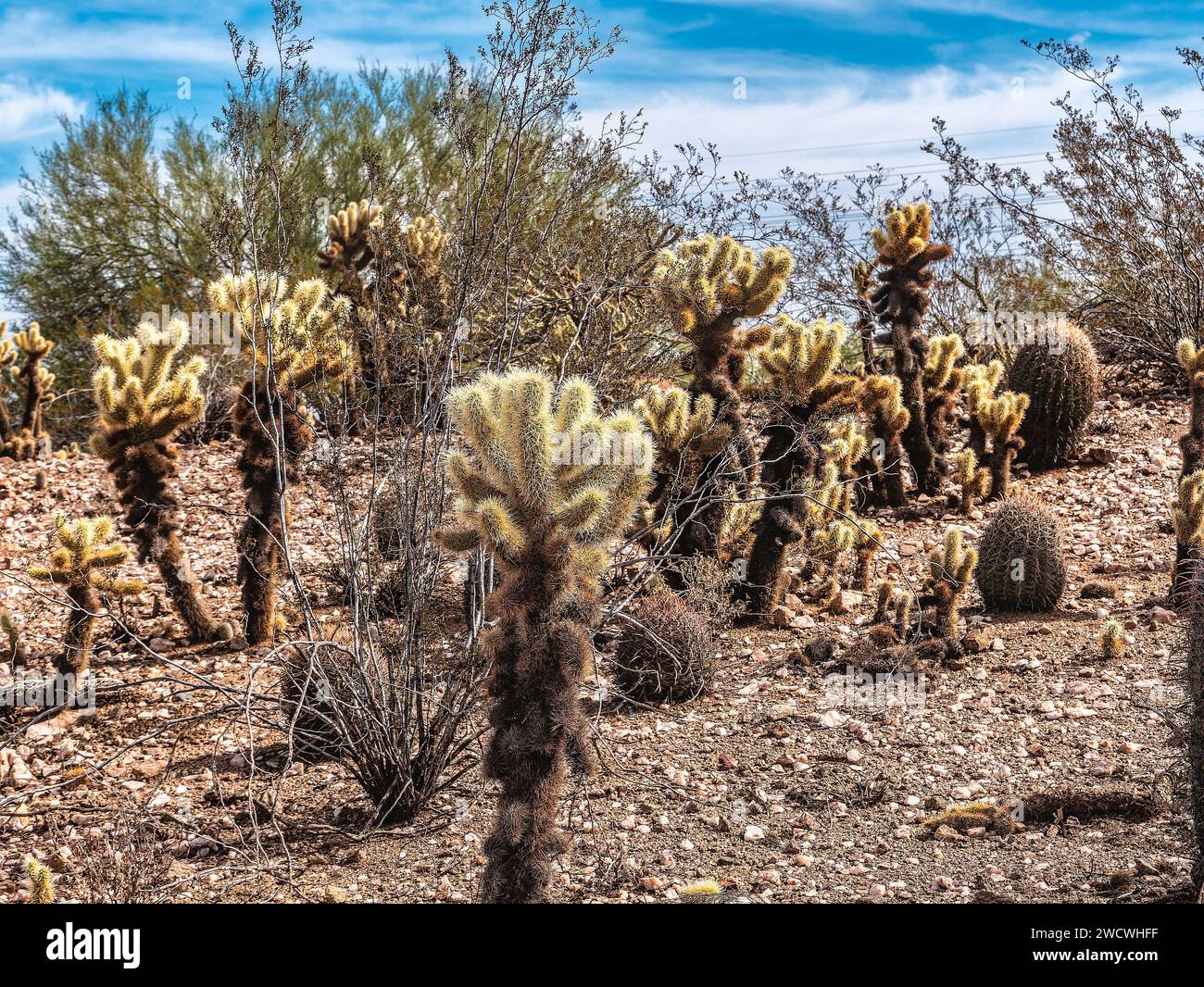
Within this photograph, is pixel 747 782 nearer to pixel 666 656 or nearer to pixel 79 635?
pixel 666 656

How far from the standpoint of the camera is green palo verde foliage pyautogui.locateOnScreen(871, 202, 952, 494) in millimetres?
8969

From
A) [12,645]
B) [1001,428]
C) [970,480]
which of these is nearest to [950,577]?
[970,480]

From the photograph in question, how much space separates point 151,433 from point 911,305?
226 inches

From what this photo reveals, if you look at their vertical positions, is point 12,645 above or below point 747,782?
above

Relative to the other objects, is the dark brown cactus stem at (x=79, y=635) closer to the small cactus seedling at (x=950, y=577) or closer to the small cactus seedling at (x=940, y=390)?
the small cactus seedling at (x=950, y=577)

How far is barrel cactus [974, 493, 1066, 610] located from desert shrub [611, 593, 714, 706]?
6.74 ft

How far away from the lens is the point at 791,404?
695cm

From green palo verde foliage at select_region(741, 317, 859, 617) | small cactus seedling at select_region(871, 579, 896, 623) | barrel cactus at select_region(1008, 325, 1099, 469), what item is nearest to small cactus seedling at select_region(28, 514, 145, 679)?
green palo verde foliage at select_region(741, 317, 859, 617)

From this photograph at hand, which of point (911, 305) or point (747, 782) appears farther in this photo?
point (911, 305)

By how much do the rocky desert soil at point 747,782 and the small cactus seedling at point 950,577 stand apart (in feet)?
0.82
